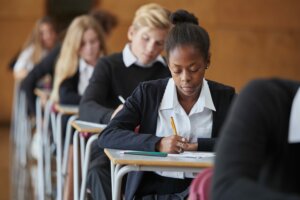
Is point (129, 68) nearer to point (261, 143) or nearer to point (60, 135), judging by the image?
point (60, 135)

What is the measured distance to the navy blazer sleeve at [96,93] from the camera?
3.29 m

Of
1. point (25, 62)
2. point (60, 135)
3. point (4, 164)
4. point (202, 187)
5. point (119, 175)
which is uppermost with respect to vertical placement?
point (25, 62)

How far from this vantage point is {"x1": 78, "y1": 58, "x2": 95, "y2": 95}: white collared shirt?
450cm

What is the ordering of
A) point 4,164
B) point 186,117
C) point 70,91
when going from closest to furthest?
point 186,117, point 70,91, point 4,164

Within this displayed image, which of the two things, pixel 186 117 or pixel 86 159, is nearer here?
pixel 186 117

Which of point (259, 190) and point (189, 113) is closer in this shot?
point (259, 190)

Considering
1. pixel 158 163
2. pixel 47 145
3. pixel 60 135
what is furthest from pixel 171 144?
pixel 47 145

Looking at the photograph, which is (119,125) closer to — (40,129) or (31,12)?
(40,129)

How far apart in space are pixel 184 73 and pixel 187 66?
0.08ft

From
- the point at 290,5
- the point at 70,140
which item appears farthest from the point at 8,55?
the point at 70,140

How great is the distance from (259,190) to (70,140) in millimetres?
2828

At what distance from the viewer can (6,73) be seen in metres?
9.03

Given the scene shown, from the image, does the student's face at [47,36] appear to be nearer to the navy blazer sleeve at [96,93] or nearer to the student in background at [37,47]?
the student in background at [37,47]

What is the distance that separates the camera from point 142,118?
98.7 inches
